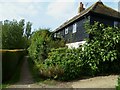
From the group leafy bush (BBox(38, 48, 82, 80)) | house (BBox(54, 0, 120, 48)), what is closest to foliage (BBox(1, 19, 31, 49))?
house (BBox(54, 0, 120, 48))

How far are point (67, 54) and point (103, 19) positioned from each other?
12.0 meters

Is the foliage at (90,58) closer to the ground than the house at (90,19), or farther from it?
closer to the ground

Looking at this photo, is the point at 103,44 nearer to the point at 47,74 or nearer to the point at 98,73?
the point at 98,73

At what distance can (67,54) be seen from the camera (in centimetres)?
1495

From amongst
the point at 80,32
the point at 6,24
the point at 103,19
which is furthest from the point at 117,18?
the point at 6,24

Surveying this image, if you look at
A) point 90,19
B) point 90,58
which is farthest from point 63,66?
point 90,19

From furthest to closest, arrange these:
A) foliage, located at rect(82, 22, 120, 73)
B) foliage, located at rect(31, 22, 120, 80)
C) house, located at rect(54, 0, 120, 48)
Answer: house, located at rect(54, 0, 120, 48) → foliage, located at rect(82, 22, 120, 73) → foliage, located at rect(31, 22, 120, 80)

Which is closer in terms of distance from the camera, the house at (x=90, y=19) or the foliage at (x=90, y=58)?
the foliage at (x=90, y=58)

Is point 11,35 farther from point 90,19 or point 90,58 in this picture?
point 90,58

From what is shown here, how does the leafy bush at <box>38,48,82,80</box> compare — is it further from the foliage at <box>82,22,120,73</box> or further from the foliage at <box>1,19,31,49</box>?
the foliage at <box>1,19,31,49</box>

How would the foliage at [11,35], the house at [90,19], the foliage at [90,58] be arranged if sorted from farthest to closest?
1. the foliage at [11,35]
2. the house at [90,19]
3. the foliage at [90,58]

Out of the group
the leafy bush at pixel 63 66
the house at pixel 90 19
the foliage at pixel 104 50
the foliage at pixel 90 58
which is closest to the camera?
the leafy bush at pixel 63 66

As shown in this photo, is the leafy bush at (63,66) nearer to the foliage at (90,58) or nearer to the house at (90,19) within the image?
the foliage at (90,58)

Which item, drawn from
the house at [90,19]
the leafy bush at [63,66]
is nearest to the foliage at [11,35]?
the house at [90,19]
